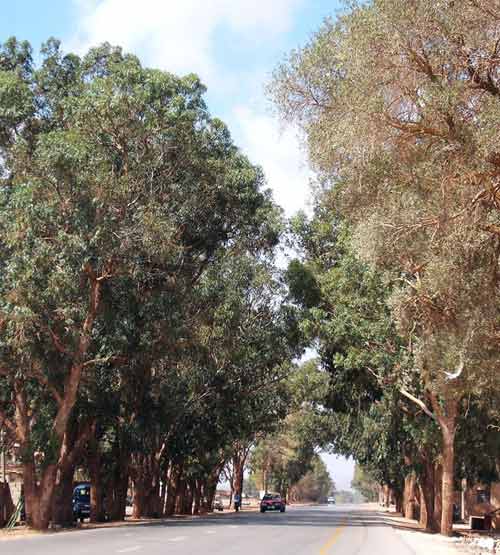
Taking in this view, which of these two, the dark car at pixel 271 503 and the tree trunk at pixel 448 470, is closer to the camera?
the tree trunk at pixel 448 470

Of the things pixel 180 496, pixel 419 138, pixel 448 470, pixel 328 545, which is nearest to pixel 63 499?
pixel 448 470

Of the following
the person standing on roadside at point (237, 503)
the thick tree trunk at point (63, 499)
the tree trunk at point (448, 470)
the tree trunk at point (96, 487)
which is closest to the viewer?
the tree trunk at point (448, 470)

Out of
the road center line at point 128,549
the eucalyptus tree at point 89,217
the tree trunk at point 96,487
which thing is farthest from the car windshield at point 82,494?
the road center line at point 128,549

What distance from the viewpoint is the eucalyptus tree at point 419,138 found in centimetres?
1535

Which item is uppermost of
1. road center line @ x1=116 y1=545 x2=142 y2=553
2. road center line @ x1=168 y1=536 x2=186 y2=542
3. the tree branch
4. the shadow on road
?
the tree branch

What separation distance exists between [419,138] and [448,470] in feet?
67.3

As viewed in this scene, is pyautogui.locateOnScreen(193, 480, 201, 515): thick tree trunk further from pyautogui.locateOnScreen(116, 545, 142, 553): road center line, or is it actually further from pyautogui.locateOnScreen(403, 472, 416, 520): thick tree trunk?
pyautogui.locateOnScreen(116, 545, 142, 553): road center line

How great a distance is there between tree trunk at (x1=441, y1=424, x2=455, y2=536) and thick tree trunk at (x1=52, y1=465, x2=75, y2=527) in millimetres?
14903

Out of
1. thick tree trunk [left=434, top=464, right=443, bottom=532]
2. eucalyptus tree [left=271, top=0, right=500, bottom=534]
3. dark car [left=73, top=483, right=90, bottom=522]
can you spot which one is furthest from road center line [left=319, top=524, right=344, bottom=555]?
dark car [left=73, top=483, right=90, bottom=522]

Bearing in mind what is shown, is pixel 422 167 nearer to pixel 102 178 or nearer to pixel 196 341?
pixel 102 178

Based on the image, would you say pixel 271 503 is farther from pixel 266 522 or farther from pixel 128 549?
pixel 128 549

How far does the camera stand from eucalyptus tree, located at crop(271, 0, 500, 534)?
1535 cm

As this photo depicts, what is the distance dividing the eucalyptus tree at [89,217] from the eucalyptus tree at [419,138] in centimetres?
1209

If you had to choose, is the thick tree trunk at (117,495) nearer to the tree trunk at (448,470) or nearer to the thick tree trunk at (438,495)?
the thick tree trunk at (438,495)
